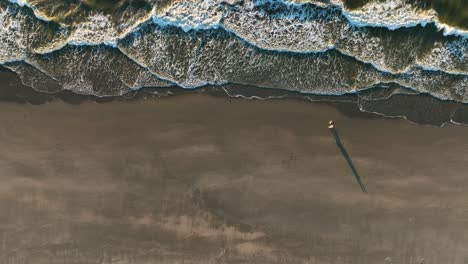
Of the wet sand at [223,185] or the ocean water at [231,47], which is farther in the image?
the wet sand at [223,185]

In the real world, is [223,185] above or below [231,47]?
below

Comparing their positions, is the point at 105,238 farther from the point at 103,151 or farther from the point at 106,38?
the point at 106,38

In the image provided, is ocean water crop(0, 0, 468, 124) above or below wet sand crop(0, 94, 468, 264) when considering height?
above

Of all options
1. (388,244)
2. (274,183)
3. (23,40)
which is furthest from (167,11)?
(388,244)

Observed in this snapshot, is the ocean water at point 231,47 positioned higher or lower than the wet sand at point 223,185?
higher
